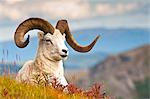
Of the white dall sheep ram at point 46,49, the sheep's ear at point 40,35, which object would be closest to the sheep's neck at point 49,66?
the white dall sheep ram at point 46,49

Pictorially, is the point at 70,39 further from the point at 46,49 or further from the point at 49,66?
the point at 49,66

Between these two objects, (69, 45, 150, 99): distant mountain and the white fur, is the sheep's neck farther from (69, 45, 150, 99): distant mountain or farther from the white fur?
(69, 45, 150, 99): distant mountain

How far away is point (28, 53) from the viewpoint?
1752 cm

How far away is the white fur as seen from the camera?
1636 centimetres

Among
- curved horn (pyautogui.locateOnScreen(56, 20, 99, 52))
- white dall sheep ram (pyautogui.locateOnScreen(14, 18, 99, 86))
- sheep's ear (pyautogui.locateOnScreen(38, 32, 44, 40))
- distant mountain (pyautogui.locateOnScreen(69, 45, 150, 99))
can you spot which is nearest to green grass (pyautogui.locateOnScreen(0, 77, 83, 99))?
white dall sheep ram (pyautogui.locateOnScreen(14, 18, 99, 86))

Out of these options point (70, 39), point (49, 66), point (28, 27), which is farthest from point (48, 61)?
point (70, 39)

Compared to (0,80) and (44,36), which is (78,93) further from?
(44,36)

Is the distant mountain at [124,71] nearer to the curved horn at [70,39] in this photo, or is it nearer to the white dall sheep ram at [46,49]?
the curved horn at [70,39]

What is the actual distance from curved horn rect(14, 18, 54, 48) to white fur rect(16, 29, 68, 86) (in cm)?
17

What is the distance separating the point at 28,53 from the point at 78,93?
4646 millimetres

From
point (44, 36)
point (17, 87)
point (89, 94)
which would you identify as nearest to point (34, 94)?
point (17, 87)

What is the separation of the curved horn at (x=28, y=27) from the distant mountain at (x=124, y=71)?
12626 cm

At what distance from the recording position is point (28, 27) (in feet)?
57.8

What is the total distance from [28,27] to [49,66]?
4.72 ft
